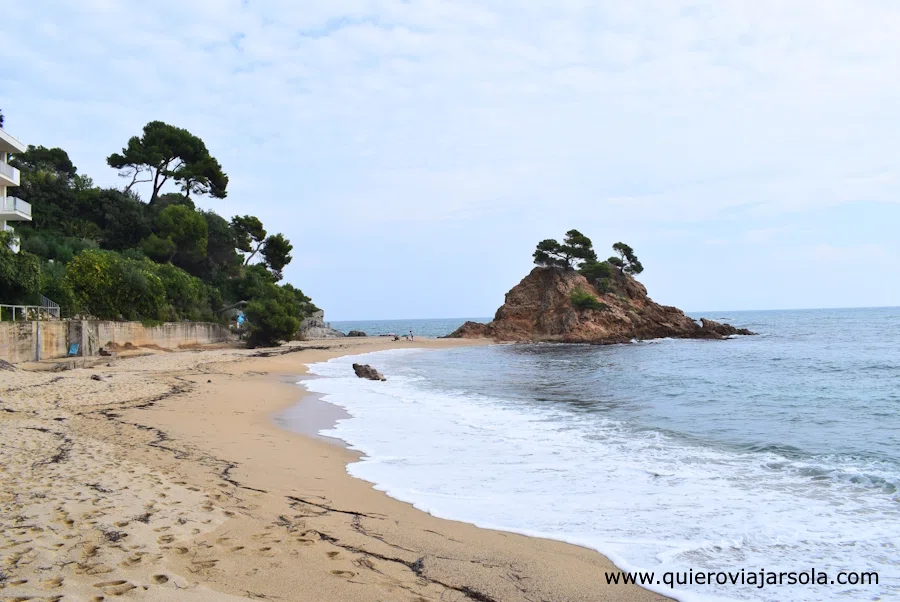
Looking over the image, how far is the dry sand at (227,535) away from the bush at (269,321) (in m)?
27.8

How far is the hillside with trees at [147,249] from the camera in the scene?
2553 cm

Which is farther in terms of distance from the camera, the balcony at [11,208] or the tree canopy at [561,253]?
the tree canopy at [561,253]

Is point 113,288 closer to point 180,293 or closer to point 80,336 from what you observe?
point 80,336

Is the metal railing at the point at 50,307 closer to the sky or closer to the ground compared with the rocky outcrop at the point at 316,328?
closer to the sky

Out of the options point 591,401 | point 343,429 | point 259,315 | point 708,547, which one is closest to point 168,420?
point 343,429

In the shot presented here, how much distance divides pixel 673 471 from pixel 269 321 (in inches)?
1240

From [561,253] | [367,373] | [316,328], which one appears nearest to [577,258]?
[561,253]

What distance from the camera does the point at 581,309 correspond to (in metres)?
56.3

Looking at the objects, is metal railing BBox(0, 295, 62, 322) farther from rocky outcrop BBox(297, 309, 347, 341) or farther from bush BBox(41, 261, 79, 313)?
rocky outcrop BBox(297, 309, 347, 341)

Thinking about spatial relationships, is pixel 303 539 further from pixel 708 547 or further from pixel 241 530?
pixel 708 547

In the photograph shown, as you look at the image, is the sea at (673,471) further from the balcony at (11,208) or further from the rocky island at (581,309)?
the rocky island at (581,309)

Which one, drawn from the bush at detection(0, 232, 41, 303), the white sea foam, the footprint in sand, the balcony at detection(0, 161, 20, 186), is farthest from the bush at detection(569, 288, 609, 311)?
the footprint in sand

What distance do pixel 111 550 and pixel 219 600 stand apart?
1.05m

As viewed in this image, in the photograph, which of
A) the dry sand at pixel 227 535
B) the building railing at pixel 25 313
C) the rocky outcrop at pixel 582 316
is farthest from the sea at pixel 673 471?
the rocky outcrop at pixel 582 316
